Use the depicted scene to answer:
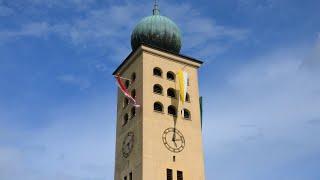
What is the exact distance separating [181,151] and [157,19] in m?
12.3

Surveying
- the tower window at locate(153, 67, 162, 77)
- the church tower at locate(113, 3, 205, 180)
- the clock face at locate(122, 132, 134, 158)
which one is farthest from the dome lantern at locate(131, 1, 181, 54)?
the clock face at locate(122, 132, 134, 158)

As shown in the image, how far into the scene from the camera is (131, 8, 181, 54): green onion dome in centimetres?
5094

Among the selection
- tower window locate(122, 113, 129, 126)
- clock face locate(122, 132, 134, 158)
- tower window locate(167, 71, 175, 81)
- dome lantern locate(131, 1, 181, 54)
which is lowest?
clock face locate(122, 132, 134, 158)

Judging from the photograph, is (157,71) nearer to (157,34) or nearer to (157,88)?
(157,88)

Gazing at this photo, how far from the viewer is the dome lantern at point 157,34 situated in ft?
167

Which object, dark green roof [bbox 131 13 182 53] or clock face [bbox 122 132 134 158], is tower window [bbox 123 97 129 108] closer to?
clock face [bbox 122 132 134 158]

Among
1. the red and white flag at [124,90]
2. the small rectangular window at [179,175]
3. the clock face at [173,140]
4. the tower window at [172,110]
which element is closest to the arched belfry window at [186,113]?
the tower window at [172,110]

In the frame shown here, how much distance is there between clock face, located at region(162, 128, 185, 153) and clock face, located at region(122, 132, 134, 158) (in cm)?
270

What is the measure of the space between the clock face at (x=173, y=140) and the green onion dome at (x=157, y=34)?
826cm

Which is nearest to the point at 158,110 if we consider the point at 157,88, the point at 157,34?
the point at 157,88

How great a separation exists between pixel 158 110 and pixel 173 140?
9.65ft

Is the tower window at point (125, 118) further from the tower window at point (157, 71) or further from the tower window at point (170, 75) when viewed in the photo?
the tower window at point (170, 75)

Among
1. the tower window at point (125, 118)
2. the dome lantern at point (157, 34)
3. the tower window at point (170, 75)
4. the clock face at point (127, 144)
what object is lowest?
the clock face at point (127, 144)

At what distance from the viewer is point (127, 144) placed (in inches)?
1874
